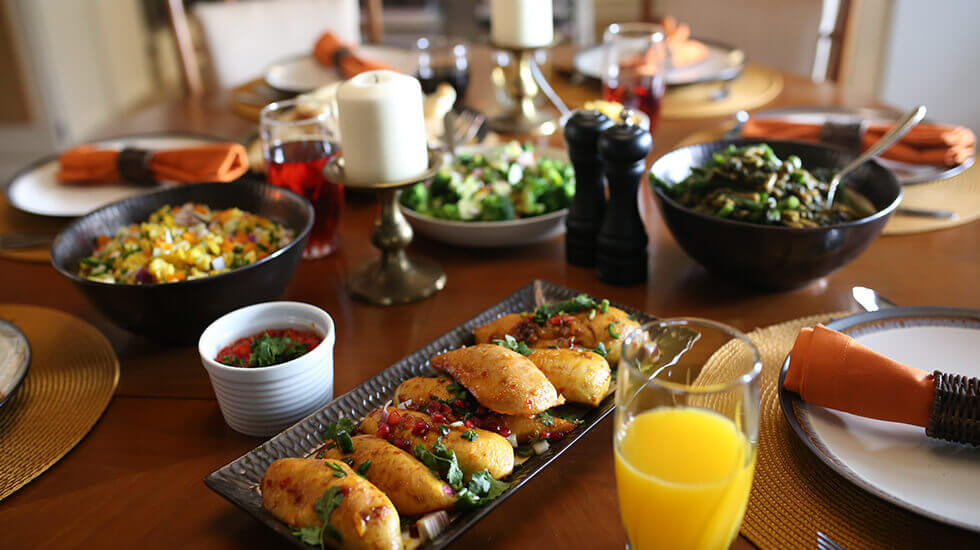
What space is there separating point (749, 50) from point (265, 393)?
2453mm

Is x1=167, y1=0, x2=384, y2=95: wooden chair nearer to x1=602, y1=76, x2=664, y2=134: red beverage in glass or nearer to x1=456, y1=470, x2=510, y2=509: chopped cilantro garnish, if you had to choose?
x1=602, y1=76, x2=664, y2=134: red beverage in glass

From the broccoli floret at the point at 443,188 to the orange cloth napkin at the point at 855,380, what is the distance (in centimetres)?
75

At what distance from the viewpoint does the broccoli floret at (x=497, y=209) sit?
1374mm

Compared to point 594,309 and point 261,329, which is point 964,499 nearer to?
point 594,309

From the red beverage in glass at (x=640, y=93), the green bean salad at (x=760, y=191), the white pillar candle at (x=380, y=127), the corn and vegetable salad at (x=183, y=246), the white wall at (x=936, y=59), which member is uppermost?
the white pillar candle at (x=380, y=127)

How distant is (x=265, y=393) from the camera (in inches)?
36.9

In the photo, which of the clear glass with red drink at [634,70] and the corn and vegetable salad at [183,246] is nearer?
the corn and vegetable salad at [183,246]

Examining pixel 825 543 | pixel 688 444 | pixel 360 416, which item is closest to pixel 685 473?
pixel 688 444

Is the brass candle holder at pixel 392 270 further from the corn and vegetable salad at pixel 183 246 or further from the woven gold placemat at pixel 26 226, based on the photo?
the woven gold placemat at pixel 26 226

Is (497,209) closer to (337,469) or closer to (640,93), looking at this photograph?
(640,93)

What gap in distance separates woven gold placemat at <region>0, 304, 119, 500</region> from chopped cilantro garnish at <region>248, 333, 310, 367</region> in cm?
25

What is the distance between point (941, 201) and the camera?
1.51 meters

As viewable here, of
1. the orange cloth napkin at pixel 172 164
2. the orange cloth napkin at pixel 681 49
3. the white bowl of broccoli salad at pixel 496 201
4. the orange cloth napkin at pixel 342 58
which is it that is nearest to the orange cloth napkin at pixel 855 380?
the white bowl of broccoli salad at pixel 496 201

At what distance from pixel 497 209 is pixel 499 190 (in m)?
0.06
